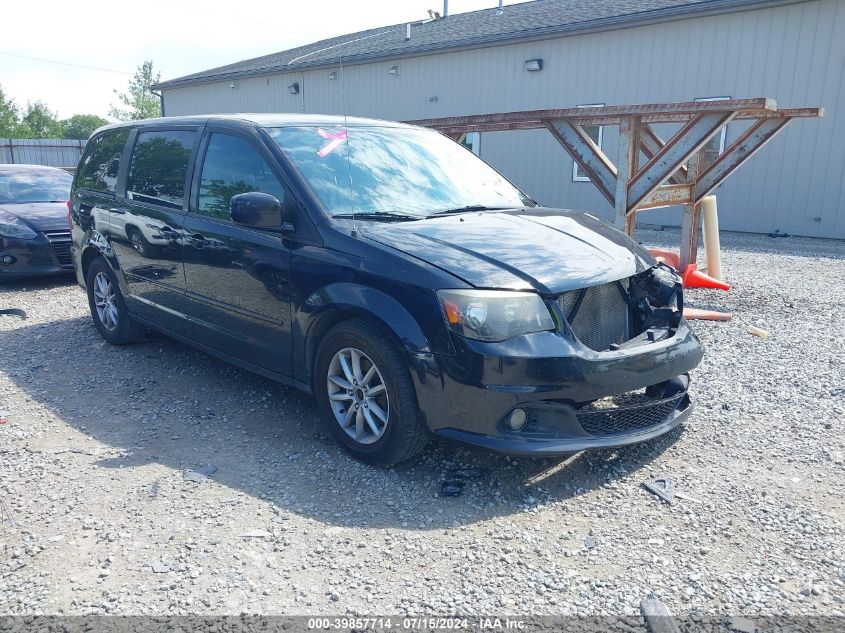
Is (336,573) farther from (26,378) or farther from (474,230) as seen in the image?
(26,378)

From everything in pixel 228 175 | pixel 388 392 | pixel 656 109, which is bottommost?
pixel 388 392

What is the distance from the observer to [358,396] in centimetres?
367

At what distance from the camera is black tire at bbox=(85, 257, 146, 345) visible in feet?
18.7

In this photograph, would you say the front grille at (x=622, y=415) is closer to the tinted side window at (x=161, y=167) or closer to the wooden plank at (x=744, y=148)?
the tinted side window at (x=161, y=167)

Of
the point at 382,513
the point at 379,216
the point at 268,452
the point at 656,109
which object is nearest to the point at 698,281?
the point at 656,109

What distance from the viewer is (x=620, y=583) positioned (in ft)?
8.93

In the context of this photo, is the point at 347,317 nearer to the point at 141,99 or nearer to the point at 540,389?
the point at 540,389

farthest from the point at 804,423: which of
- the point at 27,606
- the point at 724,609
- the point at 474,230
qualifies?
the point at 27,606

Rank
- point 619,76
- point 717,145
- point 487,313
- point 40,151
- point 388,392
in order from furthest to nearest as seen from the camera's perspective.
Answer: point 40,151
point 619,76
point 717,145
point 388,392
point 487,313

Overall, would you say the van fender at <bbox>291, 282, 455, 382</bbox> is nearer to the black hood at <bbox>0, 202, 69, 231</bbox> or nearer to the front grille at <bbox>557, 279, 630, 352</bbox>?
the front grille at <bbox>557, 279, 630, 352</bbox>

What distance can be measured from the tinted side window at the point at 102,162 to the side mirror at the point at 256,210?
2.36m

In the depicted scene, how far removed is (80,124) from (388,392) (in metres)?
66.6

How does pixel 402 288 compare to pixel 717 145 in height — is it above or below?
below

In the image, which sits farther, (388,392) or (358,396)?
(358,396)
